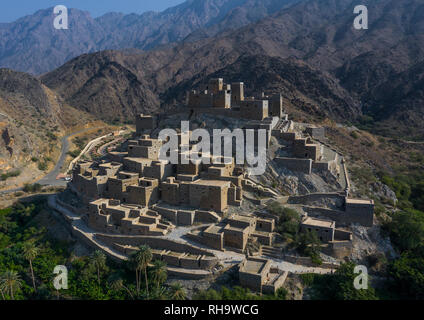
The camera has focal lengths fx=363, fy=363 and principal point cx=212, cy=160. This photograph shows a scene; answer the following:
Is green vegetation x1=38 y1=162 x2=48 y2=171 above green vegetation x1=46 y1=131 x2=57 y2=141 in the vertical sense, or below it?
below

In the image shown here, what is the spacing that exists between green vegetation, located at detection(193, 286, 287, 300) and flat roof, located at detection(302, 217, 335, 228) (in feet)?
17.4

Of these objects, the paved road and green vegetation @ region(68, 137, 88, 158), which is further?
green vegetation @ region(68, 137, 88, 158)

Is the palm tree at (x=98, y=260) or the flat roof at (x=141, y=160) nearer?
the palm tree at (x=98, y=260)

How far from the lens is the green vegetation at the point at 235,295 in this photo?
733 inches

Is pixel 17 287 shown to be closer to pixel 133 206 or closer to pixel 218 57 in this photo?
pixel 133 206

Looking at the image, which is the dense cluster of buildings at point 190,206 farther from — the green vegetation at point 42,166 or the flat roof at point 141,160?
the green vegetation at point 42,166

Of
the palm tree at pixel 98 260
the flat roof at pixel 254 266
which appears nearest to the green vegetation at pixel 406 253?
the flat roof at pixel 254 266

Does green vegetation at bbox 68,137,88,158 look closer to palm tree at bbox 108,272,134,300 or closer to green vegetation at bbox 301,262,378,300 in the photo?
palm tree at bbox 108,272,134,300

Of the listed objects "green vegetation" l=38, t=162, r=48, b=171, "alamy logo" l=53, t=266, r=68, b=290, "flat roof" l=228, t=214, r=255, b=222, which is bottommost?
"alamy logo" l=53, t=266, r=68, b=290

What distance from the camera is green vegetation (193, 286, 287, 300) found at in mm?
18625

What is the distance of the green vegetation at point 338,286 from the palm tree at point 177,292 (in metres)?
6.80

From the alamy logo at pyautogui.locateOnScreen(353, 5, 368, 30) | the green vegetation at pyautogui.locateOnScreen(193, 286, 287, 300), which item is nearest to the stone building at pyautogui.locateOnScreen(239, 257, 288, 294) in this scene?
the green vegetation at pyautogui.locateOnScreen(193, 286, 287, 300)

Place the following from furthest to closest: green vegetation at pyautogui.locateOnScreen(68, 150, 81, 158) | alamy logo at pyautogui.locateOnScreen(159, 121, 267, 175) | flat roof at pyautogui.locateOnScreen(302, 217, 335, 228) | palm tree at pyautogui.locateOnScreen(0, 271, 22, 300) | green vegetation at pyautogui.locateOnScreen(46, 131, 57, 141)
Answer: green vegetation at pyautogui.locateOnScreen(46, 131, 57, 141) → green vegetation at pyautogui.locateOnScreen(68, 150, 81, 158) → alamy logo at pyautogui.locateOnScreen(159, 121, 267, 175) → flat roof at pyautogui.locateOnScreen(302, 217, 335, 228) → palm tree at pyautogui.locateOnScreen(0, 271, 22, 300)
